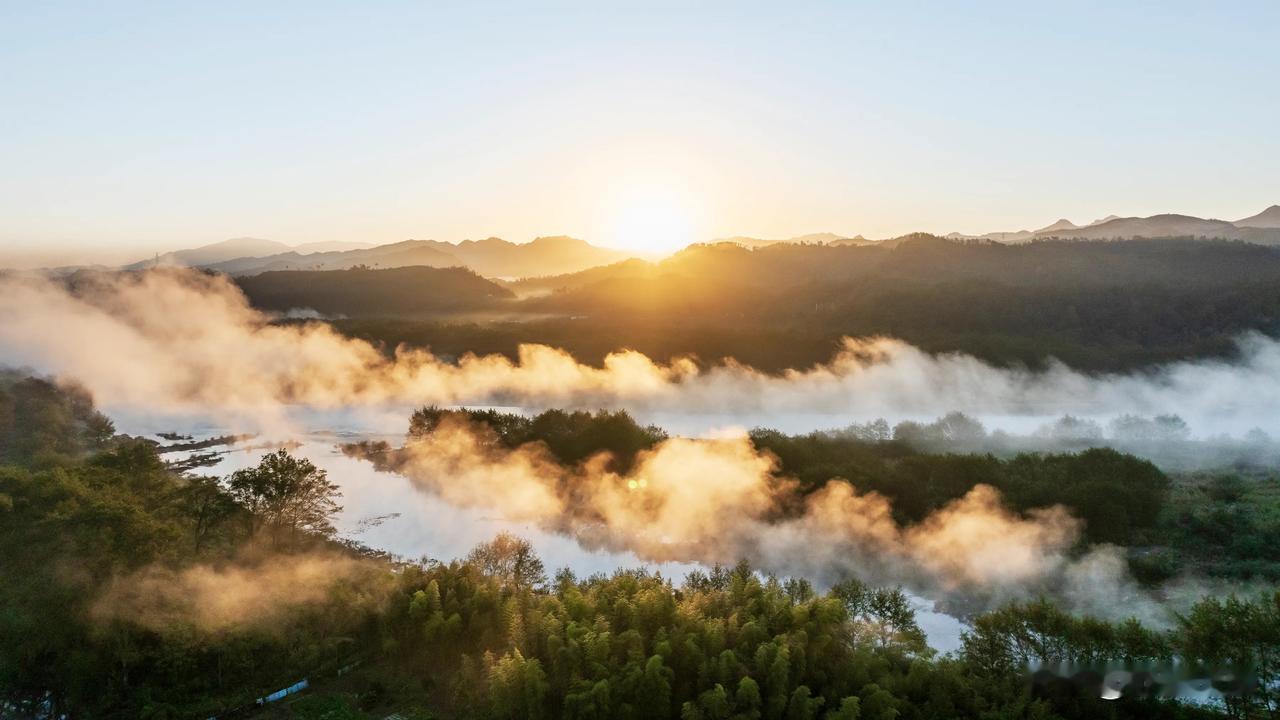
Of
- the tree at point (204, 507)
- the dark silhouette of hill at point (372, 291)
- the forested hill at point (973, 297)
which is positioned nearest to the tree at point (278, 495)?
the tree at point (204, 507)

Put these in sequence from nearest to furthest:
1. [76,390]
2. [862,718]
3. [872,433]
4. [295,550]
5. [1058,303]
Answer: [862,718] < [295,550] < [872,433] < [76,390] < [1058,303]

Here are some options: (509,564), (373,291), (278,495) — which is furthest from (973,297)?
(278,495)

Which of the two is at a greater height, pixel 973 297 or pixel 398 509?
pixel 973 297

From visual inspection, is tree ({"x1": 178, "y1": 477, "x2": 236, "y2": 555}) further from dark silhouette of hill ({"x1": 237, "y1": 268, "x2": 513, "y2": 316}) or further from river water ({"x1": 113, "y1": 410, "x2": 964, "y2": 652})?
dark silhouette of hill ({"x1": 237, "y1": 268, "x2": 513, "y2": 316})

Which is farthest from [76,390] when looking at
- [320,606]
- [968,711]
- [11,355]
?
Result: [968,711]

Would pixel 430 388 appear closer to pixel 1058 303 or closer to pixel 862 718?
pixel 862 718

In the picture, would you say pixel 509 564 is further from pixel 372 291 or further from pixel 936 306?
pixel 372 291
